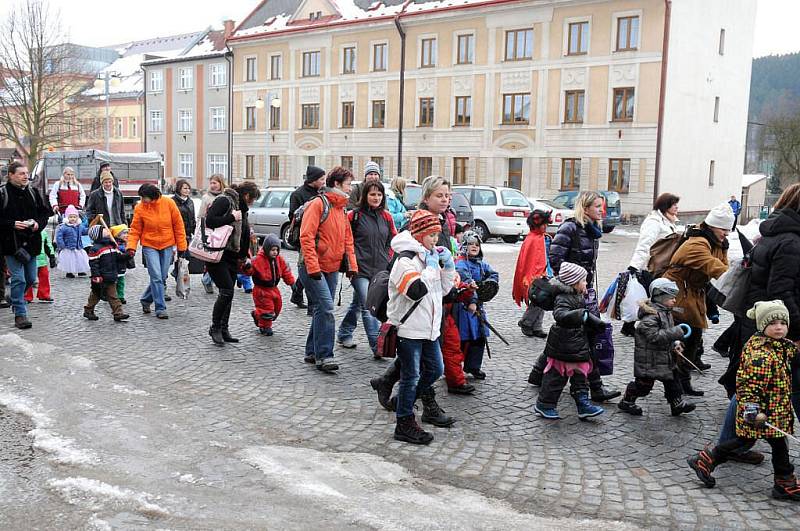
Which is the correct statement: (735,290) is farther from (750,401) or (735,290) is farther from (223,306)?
(223,306)

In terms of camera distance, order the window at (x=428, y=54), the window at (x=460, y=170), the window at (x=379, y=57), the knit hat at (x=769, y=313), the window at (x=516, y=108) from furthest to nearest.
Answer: the window at (x=379, y=57), the window at (x=428, y=54), the window at (x=460, y=170), the window at (x=516, y=108), the knit hat at (x=769, y=313)

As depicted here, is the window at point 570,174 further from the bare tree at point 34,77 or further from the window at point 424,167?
the bare tree at point 34,77

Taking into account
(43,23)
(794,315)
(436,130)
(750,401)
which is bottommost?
(750,401)

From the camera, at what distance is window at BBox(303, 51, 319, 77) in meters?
44.3

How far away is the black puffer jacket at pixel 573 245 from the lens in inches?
298

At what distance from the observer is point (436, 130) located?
3994 cm

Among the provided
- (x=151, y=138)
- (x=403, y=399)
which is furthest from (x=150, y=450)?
(x=151, y=138)

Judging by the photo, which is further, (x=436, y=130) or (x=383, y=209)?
(x=436, y=130)

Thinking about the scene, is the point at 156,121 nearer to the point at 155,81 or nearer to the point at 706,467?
the point at 155,81

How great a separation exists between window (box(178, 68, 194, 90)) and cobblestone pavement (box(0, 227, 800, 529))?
45746mm

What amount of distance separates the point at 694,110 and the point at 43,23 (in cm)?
3361

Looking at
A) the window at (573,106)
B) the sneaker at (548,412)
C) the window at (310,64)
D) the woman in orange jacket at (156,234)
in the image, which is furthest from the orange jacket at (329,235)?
the window at (310,64)

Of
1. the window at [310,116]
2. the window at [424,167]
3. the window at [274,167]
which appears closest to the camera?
the window at [424,167]

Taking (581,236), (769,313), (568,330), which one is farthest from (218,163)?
(769,313)
